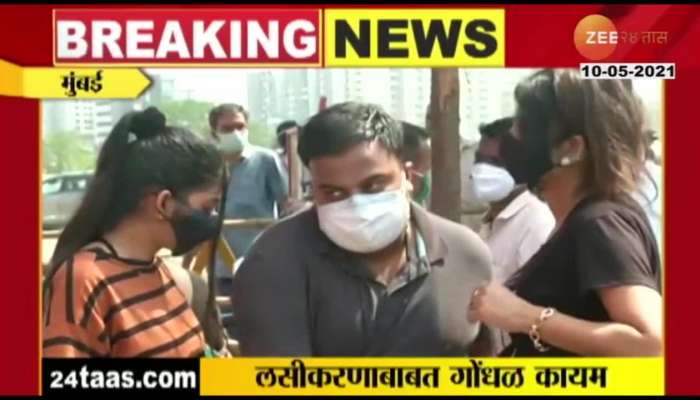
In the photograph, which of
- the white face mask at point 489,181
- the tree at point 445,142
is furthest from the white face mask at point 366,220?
the white face mask at point 489,181

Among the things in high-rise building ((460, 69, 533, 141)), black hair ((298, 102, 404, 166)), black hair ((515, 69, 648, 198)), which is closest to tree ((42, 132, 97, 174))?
black hair ((298, 102, 404, 166))

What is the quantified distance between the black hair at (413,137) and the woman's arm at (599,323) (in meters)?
0.60

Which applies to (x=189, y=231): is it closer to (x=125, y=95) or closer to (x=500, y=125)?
(x=125, y=95)

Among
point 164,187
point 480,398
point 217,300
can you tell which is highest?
point 164,187

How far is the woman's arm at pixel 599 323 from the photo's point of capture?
245 inches

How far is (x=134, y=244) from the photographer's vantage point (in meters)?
6.28

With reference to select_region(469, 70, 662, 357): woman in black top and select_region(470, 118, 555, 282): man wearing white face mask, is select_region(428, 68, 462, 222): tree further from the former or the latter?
select_region(469, 70, 662, 357): woman in black top

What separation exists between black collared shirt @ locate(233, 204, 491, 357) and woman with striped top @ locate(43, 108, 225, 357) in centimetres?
27

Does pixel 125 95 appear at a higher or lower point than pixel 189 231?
higher

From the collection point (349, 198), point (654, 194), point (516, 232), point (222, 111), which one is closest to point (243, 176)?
point (222, 111)

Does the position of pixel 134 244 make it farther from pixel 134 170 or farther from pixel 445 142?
pixel 445 142

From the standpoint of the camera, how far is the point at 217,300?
6.26 meters
